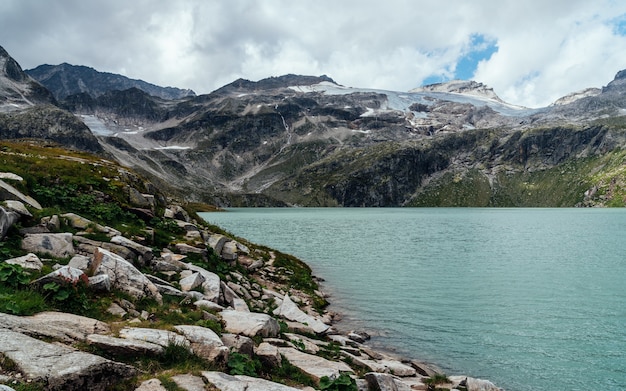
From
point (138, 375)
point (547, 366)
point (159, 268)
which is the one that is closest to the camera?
point (138, 375)

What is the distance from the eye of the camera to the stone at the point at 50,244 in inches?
661

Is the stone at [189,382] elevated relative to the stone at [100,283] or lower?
lower


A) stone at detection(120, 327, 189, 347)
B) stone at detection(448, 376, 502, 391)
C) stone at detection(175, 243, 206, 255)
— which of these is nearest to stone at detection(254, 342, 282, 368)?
stone at detection(120, 327, 189, 347)

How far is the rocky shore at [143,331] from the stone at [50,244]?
40 millimetres

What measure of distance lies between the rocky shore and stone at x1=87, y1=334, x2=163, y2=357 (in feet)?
0.09

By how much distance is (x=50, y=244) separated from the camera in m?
17.4

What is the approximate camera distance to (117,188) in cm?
3095

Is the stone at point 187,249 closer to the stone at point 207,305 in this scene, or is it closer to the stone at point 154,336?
the stone at point 207,305

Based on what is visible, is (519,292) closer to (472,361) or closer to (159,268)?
(472,361)

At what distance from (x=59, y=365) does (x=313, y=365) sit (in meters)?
9.27

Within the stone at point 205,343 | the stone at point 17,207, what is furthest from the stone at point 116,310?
the stone at point 17,207

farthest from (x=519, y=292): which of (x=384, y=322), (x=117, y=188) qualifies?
(x=117, y=188)

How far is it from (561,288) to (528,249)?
110 feet

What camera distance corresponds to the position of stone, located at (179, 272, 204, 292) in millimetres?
19766
